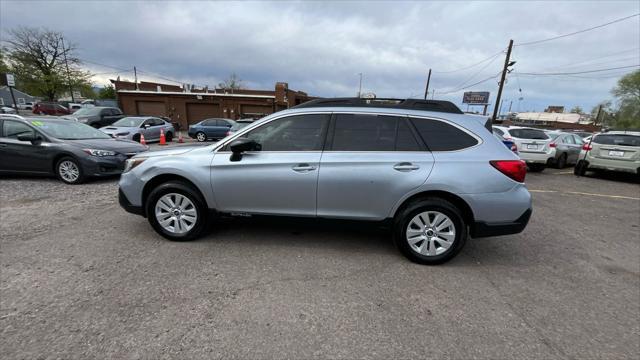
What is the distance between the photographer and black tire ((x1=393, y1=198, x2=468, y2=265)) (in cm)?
320

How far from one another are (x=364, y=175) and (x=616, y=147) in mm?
10255

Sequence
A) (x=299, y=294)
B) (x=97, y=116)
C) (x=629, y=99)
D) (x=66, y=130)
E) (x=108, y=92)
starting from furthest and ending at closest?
1. (x=108, y=92)
2. (x=629, y=99)
3. (x=97, y=116)
4. (x=66, y=130)
5. (x=299, y=294)

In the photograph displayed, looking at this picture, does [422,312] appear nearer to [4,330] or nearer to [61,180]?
[4,330]

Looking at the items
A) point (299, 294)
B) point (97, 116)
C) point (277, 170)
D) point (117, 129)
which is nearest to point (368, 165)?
point (277, 170)

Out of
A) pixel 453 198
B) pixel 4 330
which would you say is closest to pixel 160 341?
pixel 4 330

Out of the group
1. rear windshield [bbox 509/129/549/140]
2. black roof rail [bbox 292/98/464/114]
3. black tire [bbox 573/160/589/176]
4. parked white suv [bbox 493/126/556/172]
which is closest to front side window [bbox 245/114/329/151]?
black roof rail [bbox 292/98/464/114]

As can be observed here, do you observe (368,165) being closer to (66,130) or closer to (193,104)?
(66,130)

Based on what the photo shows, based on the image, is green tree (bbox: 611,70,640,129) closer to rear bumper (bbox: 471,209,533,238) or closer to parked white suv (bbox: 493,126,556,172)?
parked white suv (bbox: 493,126,556,172)

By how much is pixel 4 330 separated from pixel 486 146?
14.7ft

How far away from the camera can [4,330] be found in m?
2.15

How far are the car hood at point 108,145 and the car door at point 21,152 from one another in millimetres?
553

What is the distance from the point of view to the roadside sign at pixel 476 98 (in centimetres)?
4444

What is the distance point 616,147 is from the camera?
8.92 m

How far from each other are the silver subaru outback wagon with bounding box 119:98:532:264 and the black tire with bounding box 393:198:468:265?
0.04ft
